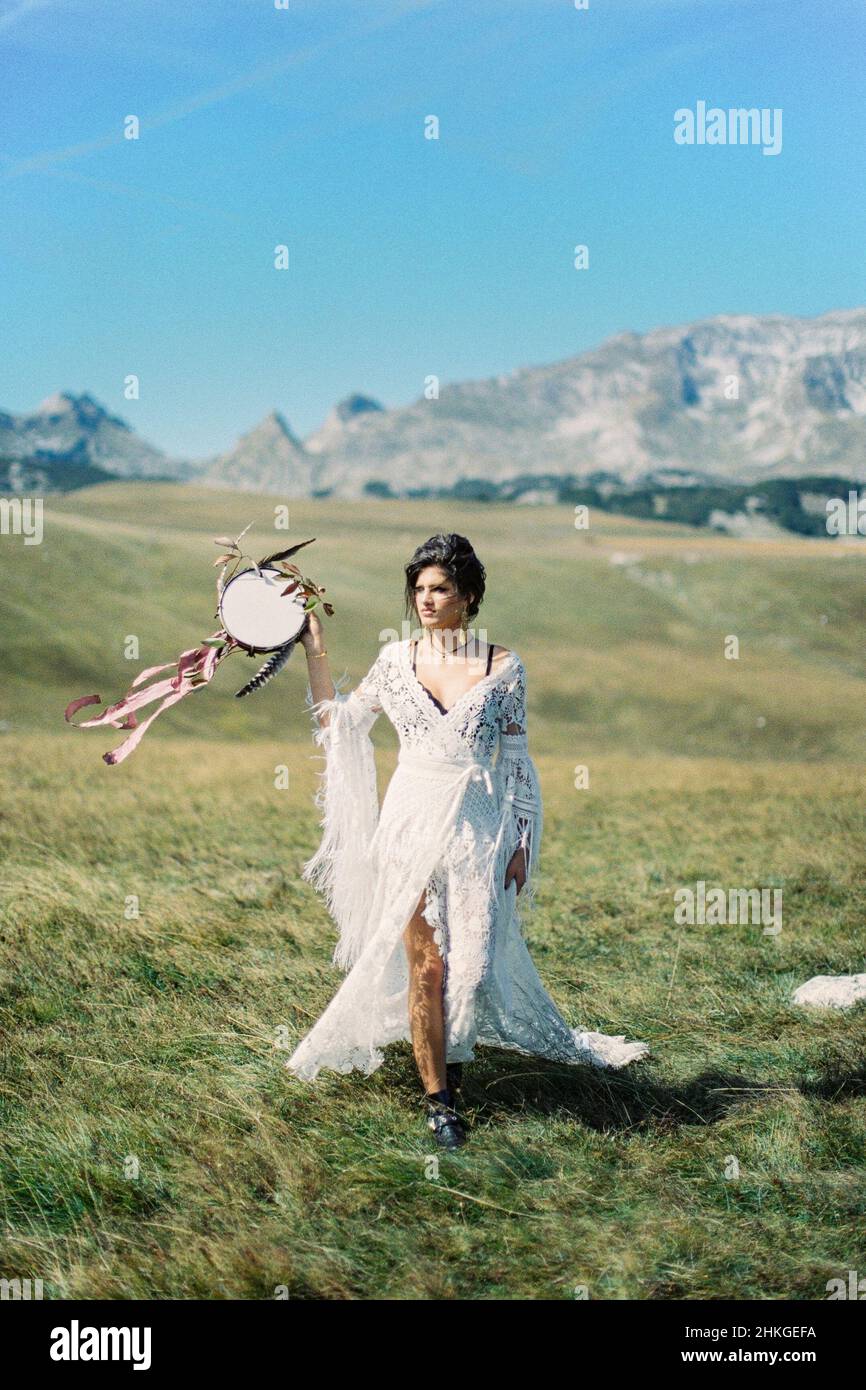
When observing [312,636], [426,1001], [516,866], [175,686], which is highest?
[312,636]

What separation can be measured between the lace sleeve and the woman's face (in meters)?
0.41

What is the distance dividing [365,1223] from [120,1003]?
2.67 m

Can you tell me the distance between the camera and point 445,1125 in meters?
5.10

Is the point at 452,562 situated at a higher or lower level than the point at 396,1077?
higher

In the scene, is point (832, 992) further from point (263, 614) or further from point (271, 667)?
point (263, 614)

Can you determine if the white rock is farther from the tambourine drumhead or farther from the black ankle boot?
the tambourine drumhead

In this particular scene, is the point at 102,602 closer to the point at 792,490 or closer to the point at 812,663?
the point at 812,663

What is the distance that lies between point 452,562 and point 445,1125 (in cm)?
238

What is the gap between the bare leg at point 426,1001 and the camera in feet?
17.6

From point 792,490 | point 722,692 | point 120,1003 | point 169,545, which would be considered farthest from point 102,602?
point 792,490

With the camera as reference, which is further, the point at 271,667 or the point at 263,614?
the point at 263,614

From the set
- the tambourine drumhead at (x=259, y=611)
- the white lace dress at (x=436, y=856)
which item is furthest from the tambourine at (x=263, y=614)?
the white lace dress at (x=436, y=856)

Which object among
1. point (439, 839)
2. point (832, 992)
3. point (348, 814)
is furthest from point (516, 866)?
point (832, 992)
